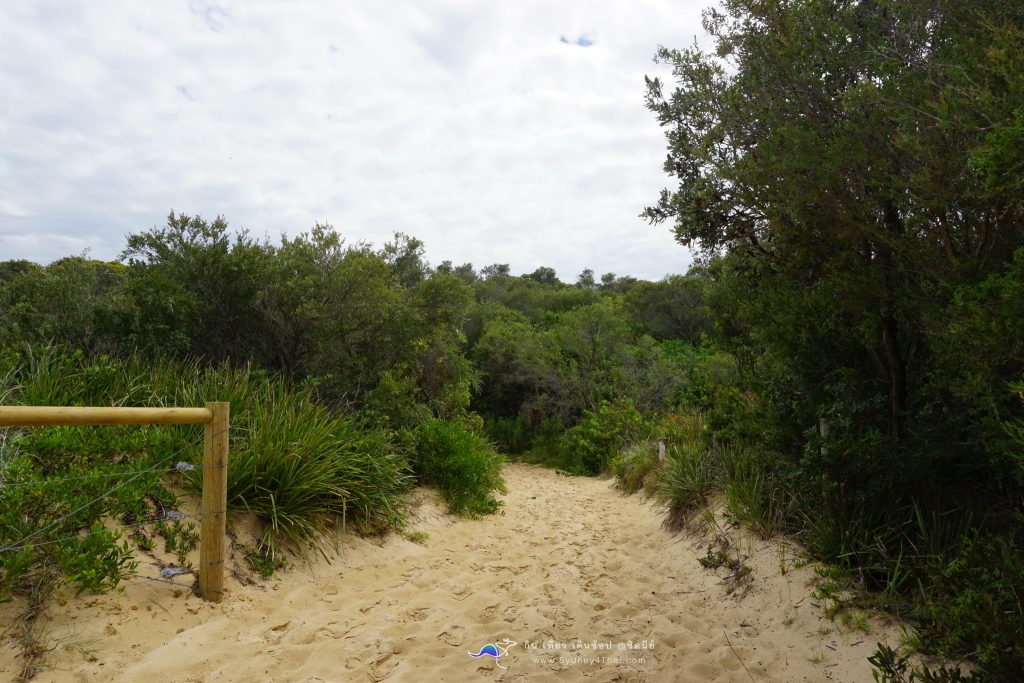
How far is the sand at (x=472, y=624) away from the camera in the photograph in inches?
136

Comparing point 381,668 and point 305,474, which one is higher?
point 305,474

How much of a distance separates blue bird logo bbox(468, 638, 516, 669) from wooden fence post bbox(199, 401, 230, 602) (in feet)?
6.44

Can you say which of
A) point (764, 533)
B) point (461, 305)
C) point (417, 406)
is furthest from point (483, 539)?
point (461, 305)

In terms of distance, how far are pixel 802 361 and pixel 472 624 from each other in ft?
10.4

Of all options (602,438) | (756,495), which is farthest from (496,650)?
(602,438)

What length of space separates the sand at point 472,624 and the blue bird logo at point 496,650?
0.14 ft

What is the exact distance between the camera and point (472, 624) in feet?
13.8

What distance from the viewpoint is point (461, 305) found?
410 inches

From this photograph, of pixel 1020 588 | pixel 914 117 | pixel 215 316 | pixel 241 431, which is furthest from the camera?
pixel 215 316

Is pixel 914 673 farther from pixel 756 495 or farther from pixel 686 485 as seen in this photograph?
pixel 686 485

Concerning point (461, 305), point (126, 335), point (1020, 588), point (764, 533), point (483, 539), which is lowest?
point (483, 539)

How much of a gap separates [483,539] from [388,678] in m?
3.61

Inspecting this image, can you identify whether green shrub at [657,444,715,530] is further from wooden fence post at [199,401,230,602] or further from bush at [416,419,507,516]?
wooden fence post at [199,401,230,602]

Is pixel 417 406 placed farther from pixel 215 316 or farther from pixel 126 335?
pixel 126 335
